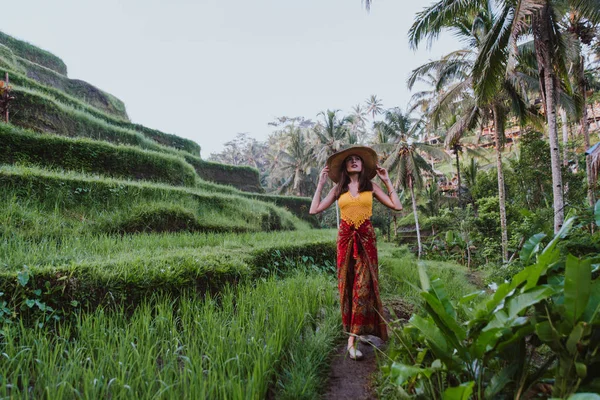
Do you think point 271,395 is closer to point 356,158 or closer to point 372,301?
point 372,301

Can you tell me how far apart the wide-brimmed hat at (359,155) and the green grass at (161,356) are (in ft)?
4.66

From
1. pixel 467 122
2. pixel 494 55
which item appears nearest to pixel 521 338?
pixel 494 55

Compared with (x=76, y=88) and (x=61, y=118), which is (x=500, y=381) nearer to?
(x=61, y=118)

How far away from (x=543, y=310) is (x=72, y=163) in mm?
9103

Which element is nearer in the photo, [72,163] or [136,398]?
[136,398]

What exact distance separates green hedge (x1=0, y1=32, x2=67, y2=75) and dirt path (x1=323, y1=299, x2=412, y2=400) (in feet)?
69.0

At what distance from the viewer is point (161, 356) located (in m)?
2.43

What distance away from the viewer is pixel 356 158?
3.23 m

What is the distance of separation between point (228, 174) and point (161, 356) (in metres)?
16.4

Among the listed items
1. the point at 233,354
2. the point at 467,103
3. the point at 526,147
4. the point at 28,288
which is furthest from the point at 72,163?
the point at 526,147

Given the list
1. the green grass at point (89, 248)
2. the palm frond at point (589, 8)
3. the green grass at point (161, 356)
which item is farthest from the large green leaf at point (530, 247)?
the palm frond at point (589, 8)

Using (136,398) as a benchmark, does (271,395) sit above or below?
below

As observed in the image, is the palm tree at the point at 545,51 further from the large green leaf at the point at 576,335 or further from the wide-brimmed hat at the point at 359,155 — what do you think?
the large green leaf at the point at 576,335

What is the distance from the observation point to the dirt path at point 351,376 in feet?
7.27
